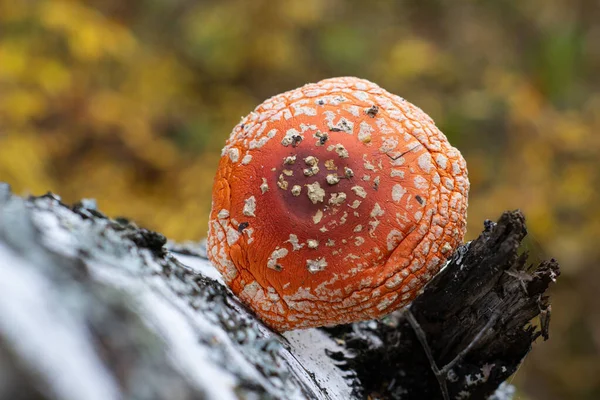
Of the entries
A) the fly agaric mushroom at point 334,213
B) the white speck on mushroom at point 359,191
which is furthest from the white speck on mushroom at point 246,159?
the white speck on mushroom at point 359,191

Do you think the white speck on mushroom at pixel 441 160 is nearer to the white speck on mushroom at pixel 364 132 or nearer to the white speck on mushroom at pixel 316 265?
the white speck on mushroom at pixel 364 132

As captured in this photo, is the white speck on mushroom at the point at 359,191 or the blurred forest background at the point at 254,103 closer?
the white speck on mushroom at the point at 359,191

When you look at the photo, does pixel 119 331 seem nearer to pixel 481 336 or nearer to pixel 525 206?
pixel 481 336

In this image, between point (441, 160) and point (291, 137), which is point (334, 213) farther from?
point (441, 160)

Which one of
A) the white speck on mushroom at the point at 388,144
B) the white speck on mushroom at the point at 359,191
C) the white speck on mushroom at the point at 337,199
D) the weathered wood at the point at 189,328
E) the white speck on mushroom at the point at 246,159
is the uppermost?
the white speck on mushroom at the point at 388,144

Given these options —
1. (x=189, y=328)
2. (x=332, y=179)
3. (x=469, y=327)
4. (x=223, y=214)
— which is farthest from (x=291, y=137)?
(x=469, y=327)

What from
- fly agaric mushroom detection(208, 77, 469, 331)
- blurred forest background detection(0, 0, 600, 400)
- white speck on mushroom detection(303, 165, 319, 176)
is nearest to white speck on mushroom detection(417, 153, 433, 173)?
fly agaric mushroom detection(208, 77, 469, 331)

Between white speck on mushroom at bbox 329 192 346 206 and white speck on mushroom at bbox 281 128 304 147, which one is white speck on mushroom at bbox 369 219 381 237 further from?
white speck on mushroom at bbox 281 128 304 147
